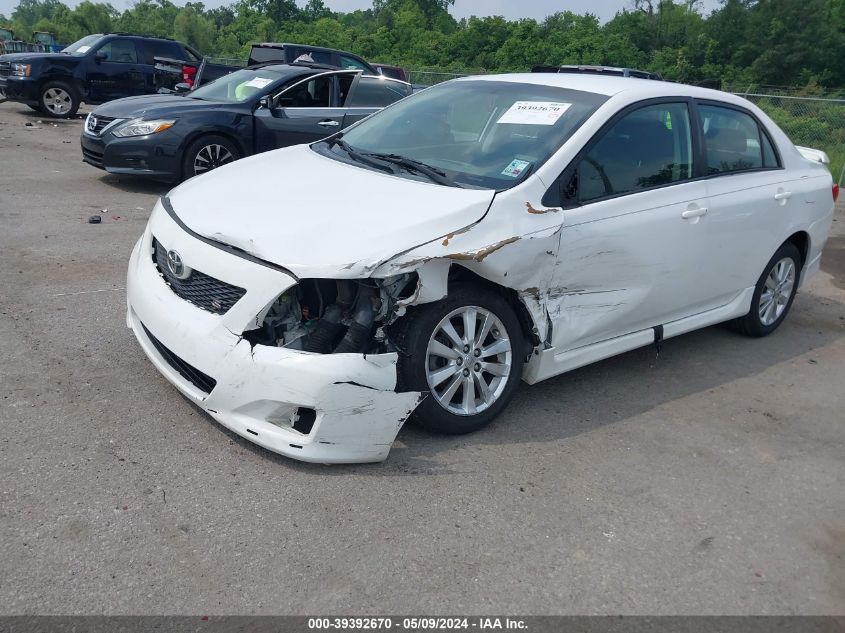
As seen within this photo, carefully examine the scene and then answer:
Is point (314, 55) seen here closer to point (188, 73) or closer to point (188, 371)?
point (188, 73)

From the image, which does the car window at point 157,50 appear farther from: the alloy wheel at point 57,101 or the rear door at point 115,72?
the alloy wheel at point 57,101

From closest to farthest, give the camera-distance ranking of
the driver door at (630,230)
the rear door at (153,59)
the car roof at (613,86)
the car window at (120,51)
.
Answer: the driver door at (630,230), the car roof at (613,86), the car window at (120,51), the rear door at (153,59)

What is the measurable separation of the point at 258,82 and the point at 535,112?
623 centimetres

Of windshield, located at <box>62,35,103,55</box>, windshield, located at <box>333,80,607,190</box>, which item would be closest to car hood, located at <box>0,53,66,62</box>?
windshield, located at <box>62,35,103,55</box>

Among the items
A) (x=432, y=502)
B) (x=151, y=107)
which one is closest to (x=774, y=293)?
(x=432, y=502)

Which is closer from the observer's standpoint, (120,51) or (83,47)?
(83,47)

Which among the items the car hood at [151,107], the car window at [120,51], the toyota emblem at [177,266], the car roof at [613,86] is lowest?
the toyota emblem at [177,266]

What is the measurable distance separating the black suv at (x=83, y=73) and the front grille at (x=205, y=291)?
13.2m

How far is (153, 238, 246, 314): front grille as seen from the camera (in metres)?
3.44

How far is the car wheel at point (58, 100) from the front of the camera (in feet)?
49.8

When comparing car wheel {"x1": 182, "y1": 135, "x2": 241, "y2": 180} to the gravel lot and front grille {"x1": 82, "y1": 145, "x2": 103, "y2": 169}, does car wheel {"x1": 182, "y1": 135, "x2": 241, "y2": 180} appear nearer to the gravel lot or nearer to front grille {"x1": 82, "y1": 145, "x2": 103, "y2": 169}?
front grille {"x1": 82, "y1": 145, "x2": 103, "y2": 169}

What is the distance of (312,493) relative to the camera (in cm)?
329

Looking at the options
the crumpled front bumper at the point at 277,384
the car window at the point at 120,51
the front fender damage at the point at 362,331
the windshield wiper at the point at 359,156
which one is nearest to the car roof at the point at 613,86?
the windshield wiper at the point at 359,156

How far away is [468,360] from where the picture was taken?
3.77 metres
